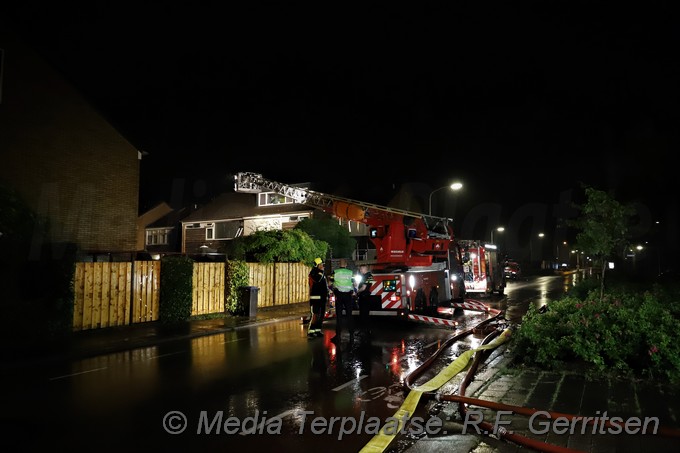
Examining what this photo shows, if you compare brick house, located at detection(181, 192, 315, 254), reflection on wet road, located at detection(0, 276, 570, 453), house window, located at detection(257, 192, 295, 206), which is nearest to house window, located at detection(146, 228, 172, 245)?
brick house, located at detection(181, 192, 315, 254)

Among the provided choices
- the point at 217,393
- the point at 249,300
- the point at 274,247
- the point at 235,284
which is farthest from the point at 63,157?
the point at 217,393

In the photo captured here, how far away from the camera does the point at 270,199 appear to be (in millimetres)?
37062

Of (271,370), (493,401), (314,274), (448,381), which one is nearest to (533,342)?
(448,381)

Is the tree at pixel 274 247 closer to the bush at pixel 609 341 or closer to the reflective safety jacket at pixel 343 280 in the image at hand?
the reflective safety jacket at pixel 343 280

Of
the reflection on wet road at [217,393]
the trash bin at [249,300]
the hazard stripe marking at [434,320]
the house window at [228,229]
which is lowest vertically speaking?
the reflection on wet road at [217,393]

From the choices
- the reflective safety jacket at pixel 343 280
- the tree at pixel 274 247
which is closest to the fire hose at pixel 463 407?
the reflective safety jacket at pixel 343 280

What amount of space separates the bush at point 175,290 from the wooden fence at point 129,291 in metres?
0.20

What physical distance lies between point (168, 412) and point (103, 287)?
28.6 feet

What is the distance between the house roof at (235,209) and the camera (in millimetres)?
35438

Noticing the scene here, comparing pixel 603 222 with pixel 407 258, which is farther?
pixel 603 222

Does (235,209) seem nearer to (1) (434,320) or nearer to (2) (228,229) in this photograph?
(2) (228,229)

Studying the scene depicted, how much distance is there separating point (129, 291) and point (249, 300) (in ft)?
12.5

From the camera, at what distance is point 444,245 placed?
16219mm

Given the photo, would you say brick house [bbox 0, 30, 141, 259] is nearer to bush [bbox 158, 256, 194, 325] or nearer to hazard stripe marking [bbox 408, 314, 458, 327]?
bush [bbox 158, 256, 194, 325]
